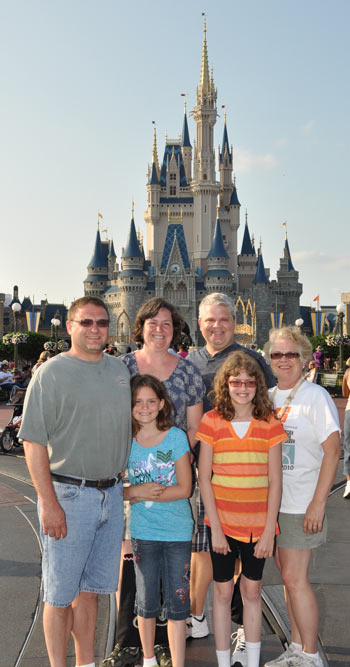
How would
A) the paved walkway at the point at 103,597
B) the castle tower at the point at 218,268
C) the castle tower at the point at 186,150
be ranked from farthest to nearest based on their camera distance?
1. the castle tower at the point at 186,150
2. the castle tower at the point at 218,268
3. the paved walkway at the point at 103,597

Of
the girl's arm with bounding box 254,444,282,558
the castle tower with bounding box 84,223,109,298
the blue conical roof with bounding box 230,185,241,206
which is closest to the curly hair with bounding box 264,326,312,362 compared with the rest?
the girl's arm with bounding box 254,444,282,558

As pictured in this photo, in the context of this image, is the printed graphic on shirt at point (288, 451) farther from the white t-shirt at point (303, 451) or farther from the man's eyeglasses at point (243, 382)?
the man's eyeglasses at point (243, 382)

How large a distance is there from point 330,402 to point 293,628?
127 centimetres

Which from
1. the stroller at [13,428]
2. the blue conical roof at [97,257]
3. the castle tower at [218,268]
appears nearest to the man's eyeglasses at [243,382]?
the stroller at [13,428]

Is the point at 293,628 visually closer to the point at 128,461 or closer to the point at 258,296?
the point at 128,461

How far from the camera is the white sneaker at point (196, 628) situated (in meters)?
3.59

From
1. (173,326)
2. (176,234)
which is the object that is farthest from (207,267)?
(173,326)

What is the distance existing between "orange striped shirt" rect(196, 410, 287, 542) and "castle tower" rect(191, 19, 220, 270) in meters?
66.1

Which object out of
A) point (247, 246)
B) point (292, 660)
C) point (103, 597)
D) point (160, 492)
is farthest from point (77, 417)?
point (247, 246)

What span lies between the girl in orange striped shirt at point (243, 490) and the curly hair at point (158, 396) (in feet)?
0.65

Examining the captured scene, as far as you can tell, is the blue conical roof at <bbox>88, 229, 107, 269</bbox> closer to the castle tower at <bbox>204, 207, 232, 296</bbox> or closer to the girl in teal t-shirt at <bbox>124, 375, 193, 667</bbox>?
the castle tower at <bbox>204, 207, 232, 296</bbox>

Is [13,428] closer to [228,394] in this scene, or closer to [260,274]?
[228,394]

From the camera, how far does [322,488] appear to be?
126 inches

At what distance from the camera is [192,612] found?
3.65m
